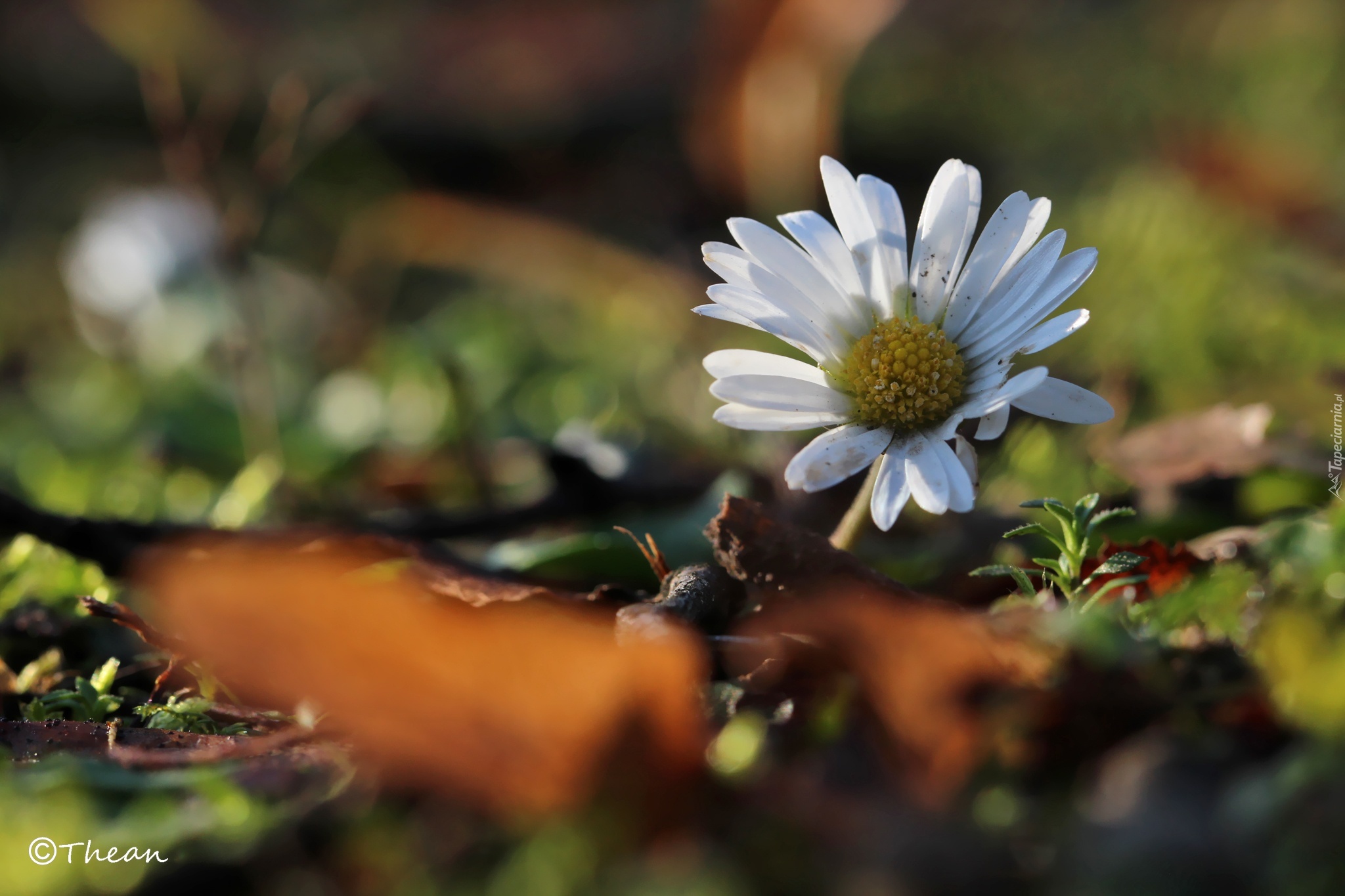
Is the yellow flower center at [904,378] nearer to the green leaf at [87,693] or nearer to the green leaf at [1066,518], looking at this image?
the green leaf at [1066,518]

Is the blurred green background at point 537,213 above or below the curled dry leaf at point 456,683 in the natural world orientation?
above

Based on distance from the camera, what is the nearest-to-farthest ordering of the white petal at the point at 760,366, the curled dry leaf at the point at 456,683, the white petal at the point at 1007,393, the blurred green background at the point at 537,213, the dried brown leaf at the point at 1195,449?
1. the curled dry leaf at the point at 456,683
2. the white petal at the point at 1007,393
3. the white petal at the point at 760,366
4. the dried brown leaf at the point at 1195,449
5. the blurred green background at the point at 537,213

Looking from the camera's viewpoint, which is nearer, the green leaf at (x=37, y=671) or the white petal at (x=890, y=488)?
the white petal at (x=890, y=488)

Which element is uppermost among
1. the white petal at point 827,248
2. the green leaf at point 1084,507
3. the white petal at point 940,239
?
the white petal at point 940,239

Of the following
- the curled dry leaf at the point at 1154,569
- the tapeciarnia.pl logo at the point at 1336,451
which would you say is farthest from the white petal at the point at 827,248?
the tapeciarnia.pl logo at the point at 1336,451

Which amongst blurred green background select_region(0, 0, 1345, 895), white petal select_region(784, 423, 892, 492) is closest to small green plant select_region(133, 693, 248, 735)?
blurred green background select_region(0, 0, 1345, 895)

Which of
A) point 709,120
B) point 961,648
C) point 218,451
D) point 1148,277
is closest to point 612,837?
point 961,648

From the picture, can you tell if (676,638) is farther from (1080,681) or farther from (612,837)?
(1080,681)
